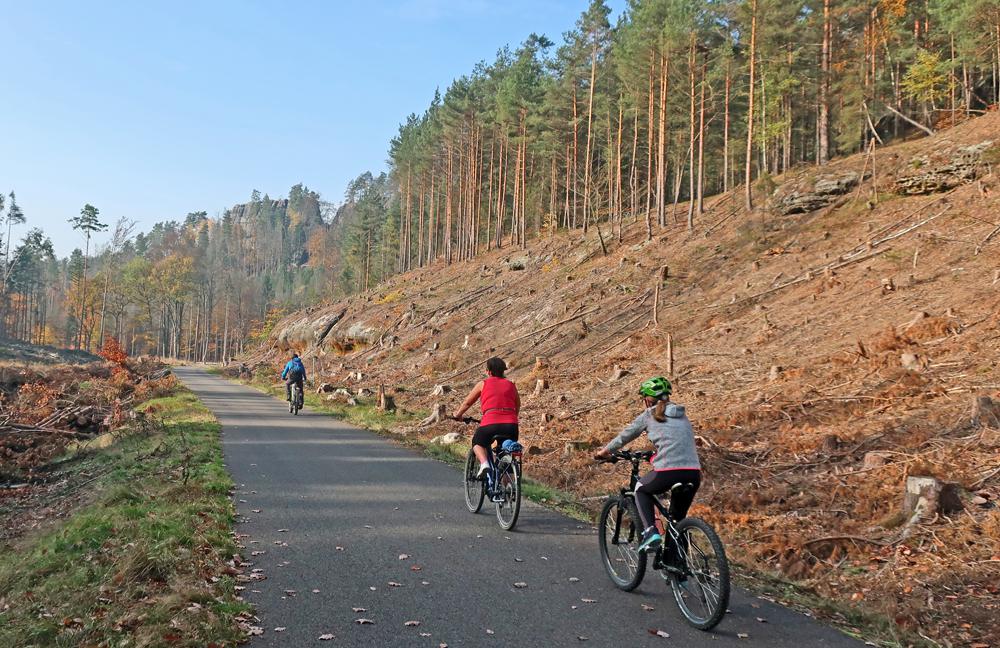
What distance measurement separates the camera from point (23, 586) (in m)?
5.94

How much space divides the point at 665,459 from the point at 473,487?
3.96 metres

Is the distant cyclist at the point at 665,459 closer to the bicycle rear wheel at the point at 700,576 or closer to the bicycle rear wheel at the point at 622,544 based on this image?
the bicycle rear wheel at the point at 622,544

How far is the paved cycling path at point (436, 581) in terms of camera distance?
4.69 meters

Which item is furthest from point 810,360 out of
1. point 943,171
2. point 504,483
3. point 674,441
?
point 943,171

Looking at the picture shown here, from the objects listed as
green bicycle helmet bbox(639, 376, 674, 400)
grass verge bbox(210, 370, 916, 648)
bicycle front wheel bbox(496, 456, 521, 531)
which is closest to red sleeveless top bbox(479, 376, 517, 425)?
bicycle front wheel bbox(496, 456, 521, 531)

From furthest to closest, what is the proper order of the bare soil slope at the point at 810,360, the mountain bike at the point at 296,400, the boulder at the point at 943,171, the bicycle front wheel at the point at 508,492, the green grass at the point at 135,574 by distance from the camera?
the mountain bike at the point at 296,400, the boulder at the point at 943,171, the bicycle front wheel at the point at 508,492, the bare soil slope at the point at 810,360, the green grass at the point at 135,574

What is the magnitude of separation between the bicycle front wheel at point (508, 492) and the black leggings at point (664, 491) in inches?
94.3

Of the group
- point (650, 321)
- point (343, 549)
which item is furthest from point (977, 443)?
point (650, 321)

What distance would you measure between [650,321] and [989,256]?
10098 mm

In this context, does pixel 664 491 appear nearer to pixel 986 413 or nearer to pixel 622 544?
pixel 622 544

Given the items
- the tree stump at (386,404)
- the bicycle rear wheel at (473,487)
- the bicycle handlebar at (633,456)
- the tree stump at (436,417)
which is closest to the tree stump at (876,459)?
the bicycle handlebar at (633,456)

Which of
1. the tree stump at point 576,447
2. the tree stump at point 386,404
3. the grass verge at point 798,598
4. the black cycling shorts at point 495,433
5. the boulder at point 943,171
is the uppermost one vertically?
the boulder at point 943,171

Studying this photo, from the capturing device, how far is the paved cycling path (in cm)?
469

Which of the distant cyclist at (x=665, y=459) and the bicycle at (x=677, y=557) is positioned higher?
the distant cyclist at (x=665, y=459)
